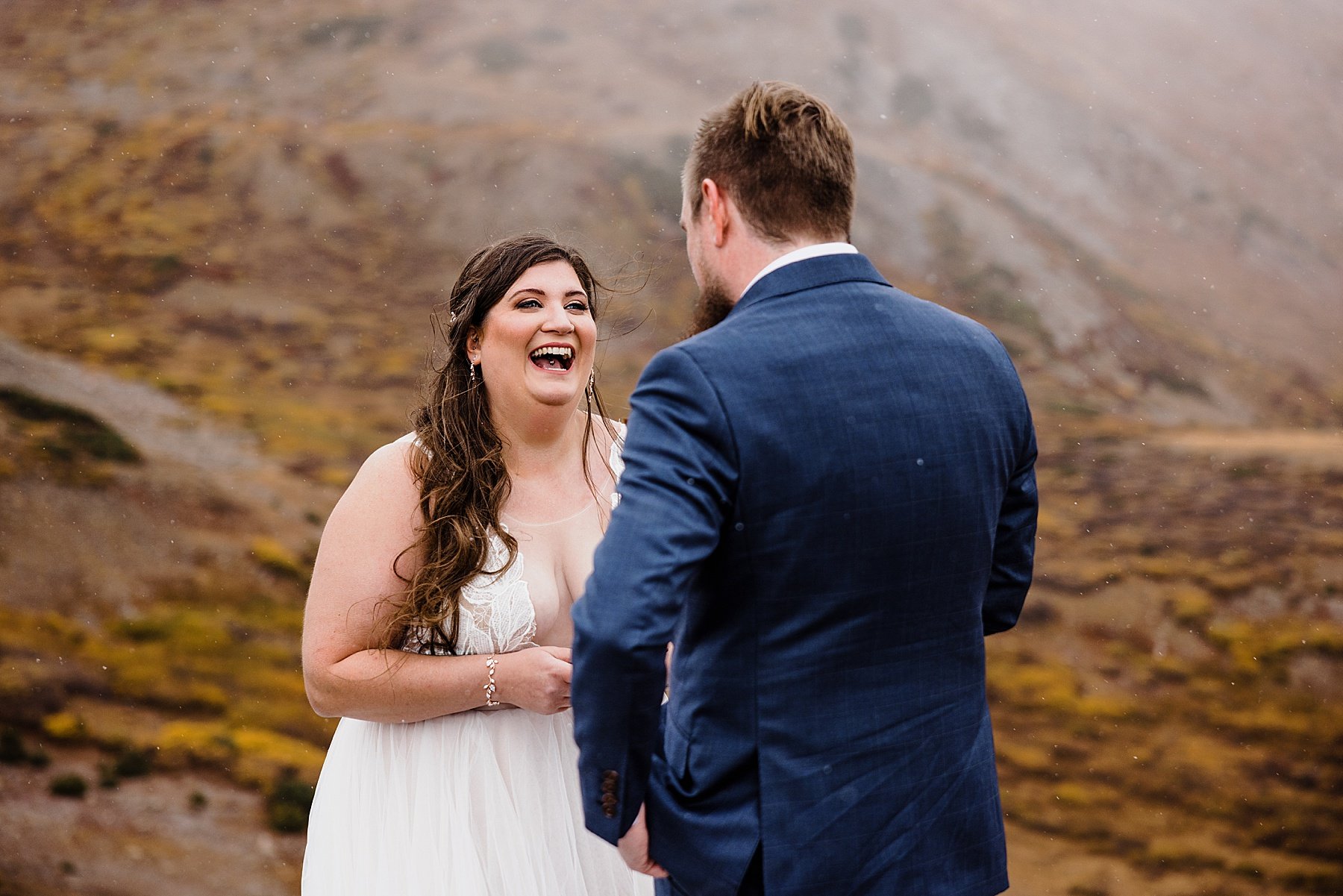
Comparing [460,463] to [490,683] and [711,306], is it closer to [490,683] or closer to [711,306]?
[490,683]

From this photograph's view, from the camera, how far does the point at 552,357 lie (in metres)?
1.77

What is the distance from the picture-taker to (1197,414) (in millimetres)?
4008

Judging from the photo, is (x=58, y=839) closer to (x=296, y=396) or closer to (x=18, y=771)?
(x=18, y=771)

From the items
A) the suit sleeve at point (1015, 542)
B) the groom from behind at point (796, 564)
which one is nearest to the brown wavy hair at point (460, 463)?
the groom from behind at point (796, 564)

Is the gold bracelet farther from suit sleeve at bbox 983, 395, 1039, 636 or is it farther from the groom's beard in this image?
suit sleeve at bbox 983, 395, 1039, 636

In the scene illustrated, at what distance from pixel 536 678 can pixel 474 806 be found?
11.8 inches

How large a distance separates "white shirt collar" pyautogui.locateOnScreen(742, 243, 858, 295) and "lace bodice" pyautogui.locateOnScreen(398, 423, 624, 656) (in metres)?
0.55

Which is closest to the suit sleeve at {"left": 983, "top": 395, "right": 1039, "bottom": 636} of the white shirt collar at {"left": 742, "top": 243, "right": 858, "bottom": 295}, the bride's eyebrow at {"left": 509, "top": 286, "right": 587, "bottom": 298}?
the white shirt collar at {"left": 742, "top": 243, "right": 858, "bottom": 295}

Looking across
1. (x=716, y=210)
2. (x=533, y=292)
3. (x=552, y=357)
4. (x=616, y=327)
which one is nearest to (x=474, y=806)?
(x=552, y=357)

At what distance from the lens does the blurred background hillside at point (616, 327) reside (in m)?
3.65

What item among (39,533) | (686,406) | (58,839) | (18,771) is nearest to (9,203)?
(39,533)

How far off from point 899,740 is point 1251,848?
10.1ft

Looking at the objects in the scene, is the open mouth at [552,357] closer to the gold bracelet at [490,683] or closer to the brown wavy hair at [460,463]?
the brown wavy hair at [460,463]

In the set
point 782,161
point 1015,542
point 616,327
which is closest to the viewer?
point 782,161
